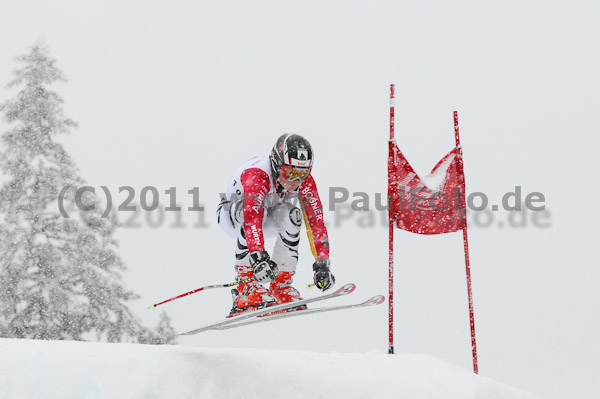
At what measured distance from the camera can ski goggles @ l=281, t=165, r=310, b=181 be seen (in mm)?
6453

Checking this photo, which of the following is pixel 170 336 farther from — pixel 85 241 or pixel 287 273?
pixel 287 273

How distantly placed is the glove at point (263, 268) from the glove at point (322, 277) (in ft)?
1.77

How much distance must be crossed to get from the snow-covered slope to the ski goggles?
1.58 meters

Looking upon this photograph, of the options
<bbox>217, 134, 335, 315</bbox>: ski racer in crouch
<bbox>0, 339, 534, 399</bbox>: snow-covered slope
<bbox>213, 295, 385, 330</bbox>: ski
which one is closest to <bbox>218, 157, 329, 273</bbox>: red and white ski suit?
<bbox>217, 134, 335, 315</bbox>: ski racer in crouch

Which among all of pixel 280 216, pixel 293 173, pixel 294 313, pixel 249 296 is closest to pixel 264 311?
pixel 294 313

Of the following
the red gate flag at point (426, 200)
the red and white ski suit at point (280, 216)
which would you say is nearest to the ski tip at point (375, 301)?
the red and white ski suit at point (280, 216)

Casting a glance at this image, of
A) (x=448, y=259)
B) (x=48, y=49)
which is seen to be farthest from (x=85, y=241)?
(x=448, y=259)

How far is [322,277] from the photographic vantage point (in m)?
6.59

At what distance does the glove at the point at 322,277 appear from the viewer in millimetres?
6562

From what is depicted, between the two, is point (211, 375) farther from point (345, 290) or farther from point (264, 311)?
point (345, 290)

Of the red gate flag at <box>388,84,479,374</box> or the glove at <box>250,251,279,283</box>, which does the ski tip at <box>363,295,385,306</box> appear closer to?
the glove at <box>250,251,279,283</box>

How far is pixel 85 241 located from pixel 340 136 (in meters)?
52.9

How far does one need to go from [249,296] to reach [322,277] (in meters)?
0.70

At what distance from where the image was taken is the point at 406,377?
6.00m
